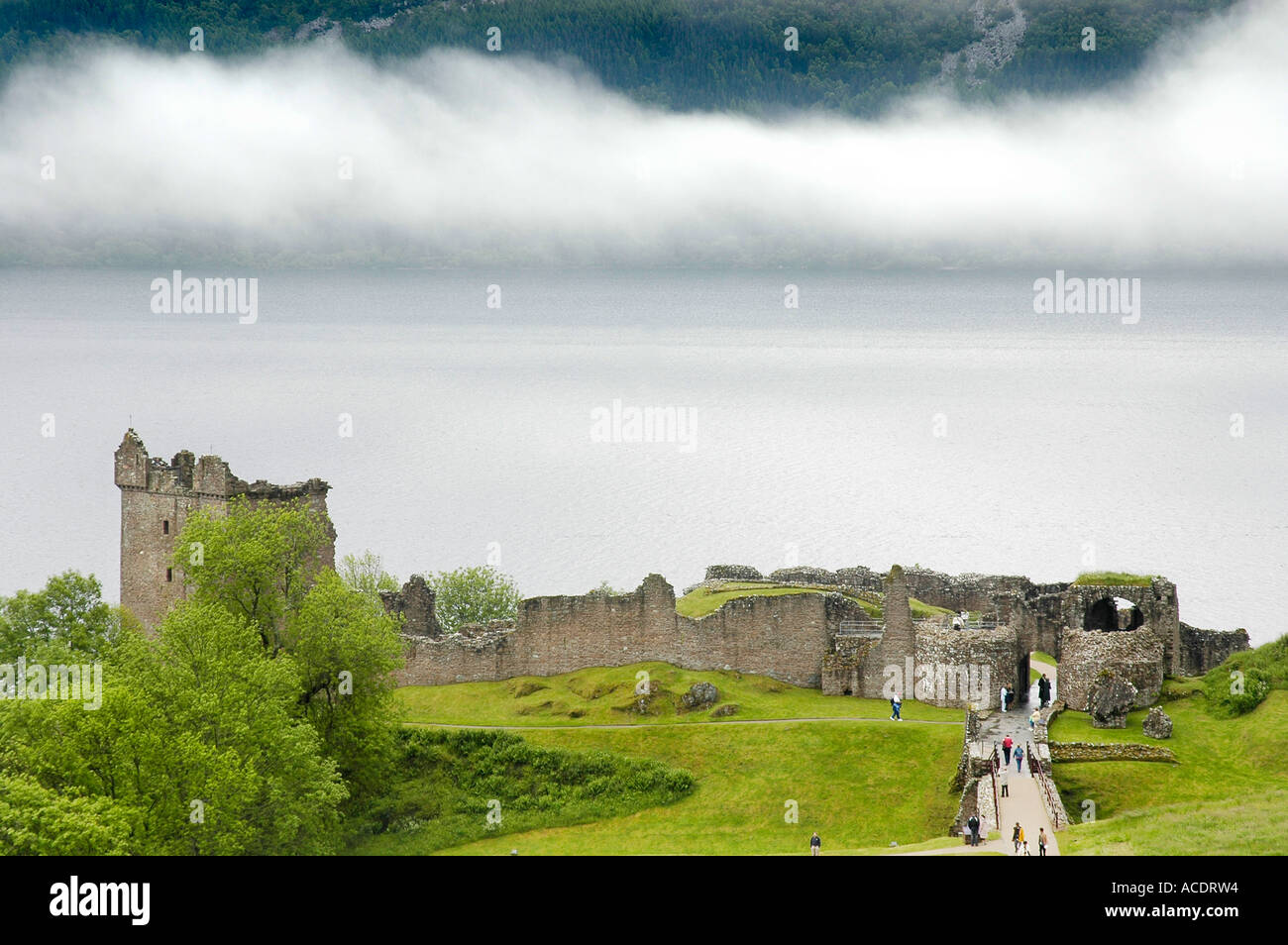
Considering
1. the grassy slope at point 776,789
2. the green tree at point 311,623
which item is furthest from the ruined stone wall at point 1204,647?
the green tree at point 311,623

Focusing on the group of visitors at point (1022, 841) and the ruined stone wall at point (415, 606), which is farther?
the ruined stone wall at point (415, 606)

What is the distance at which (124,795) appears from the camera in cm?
4128

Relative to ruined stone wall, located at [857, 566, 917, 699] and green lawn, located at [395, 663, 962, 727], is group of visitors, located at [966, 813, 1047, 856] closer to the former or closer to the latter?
green lawn, located at [395, 663, 962, 727]

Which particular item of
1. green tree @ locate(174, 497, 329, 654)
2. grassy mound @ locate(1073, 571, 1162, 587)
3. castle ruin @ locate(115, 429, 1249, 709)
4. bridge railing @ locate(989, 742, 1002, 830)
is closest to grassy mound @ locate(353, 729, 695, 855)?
castle ruin @ locate(115, 429, 1249, 709)

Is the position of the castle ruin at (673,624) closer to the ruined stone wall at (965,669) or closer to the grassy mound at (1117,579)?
the grassy mound at (1117,579)

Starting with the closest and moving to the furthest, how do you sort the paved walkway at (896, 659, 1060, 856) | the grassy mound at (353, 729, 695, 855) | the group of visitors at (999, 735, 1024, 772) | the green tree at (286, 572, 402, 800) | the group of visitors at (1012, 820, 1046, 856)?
the group of visitors at (1012, 820, 1046, 856), the paved walkway at (896, 659, 1060, 856), the group of visitors at (999, 735, 1024, 772), the grassy mound at (353, 729, 695, 855), the green tree at (286, 572, 402, 800)

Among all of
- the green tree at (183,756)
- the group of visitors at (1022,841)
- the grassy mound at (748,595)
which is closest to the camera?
the group of visitors at (1022,841)

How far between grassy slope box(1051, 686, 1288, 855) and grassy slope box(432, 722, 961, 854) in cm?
423

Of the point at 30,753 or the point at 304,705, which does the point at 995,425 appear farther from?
the point at 30,753

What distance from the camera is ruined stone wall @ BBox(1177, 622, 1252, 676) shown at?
6188 cm

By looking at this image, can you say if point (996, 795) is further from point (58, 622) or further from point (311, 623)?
point (58, 622)

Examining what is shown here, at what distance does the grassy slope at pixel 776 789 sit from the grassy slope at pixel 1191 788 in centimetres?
423

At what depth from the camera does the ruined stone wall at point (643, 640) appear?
5897 centimetres

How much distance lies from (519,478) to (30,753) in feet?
384
